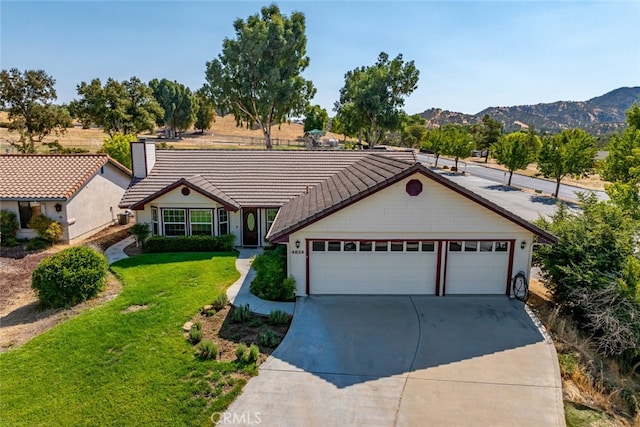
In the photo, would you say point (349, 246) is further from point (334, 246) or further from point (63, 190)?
point (63, 190)

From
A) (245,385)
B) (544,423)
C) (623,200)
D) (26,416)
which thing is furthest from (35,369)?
(623,200)

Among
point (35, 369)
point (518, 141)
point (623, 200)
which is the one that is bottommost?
point (35, 369)

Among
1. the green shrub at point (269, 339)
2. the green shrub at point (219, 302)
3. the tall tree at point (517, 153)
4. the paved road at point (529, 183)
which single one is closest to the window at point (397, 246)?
the green shrub at point (269, 339)

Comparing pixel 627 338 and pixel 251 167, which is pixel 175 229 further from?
pixel 627 338

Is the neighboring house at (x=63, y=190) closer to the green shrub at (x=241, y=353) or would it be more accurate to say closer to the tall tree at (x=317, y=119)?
the green shrub at (x=241, y=353)

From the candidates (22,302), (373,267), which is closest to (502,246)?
(373,267)
